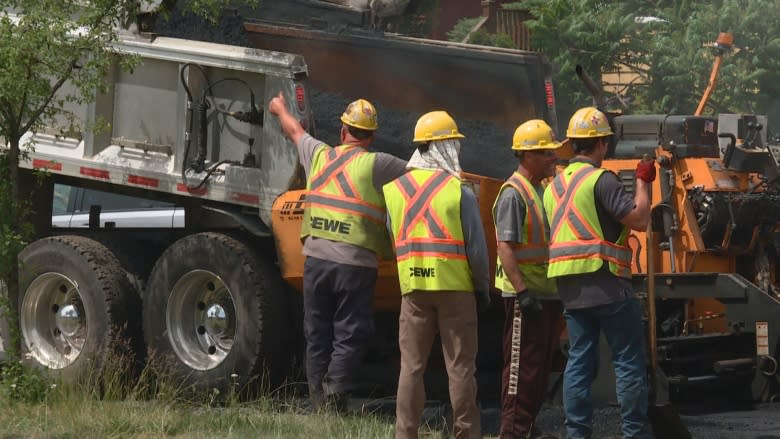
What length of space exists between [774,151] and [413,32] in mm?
4252

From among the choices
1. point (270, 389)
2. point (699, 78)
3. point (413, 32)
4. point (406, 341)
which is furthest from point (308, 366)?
point (699, 78)

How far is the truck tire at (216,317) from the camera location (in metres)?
8.98

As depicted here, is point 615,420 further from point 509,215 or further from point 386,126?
point 386,126

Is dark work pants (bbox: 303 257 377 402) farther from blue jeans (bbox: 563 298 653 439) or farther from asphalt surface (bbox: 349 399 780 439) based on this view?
blue jeans (bbox: 563 298 653 439)

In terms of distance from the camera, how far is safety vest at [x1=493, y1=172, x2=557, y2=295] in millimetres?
7785

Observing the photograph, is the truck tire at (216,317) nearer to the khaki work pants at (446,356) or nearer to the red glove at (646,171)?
the khaki work pants at (446,356)

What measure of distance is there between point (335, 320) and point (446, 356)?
121 cm

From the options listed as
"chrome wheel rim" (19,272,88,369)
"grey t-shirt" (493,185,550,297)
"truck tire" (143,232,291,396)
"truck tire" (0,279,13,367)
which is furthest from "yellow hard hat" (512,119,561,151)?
"chrome wheel rim" (19,272,88,369)

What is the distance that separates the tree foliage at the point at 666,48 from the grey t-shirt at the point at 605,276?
7.29 metres

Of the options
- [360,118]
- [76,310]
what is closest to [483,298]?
[360,118]

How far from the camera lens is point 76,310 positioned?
10.1 metres

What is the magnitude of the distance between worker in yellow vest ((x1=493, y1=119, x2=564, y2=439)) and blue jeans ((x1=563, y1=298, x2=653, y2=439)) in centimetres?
35

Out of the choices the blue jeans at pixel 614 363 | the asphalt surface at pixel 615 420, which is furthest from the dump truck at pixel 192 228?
the blue jeans at pixel 614 363

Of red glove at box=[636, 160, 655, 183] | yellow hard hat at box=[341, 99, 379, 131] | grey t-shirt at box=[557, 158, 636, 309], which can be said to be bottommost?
grey t-shirt at box=[557, 158, 636, 309]
